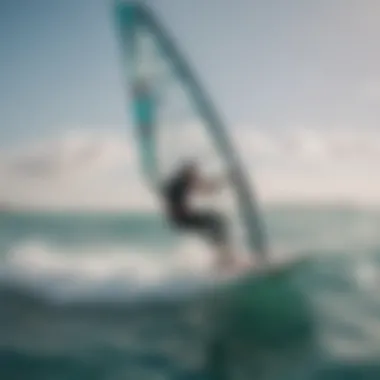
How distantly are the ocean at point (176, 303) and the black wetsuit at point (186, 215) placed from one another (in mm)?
32

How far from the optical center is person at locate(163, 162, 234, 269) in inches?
61.7

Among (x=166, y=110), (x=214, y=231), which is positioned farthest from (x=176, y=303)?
(x=166, y=110)

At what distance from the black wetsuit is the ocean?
3 cm

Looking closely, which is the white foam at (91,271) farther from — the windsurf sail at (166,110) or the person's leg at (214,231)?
the windsurf sail at (166,110)

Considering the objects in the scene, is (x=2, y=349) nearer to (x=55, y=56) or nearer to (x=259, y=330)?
(x=259, y=330)

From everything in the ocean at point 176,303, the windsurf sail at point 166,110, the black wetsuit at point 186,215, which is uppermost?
the windsurf sail at point 166,110

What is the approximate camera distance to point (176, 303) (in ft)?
5.13

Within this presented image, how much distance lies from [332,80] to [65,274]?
771 millimetres

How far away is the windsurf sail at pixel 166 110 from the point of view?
1.58 metres

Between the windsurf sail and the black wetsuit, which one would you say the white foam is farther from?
the windsurf sail

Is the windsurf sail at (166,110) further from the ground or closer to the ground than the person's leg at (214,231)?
further from the ground

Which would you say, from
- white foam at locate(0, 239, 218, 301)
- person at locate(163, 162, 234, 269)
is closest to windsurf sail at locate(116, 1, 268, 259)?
person at locate(163, 162, 234, 269)

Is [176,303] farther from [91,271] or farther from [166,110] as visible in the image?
[166,110]

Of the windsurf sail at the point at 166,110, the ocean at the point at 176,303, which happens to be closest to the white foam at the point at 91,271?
the ocean at the point at 176,303
